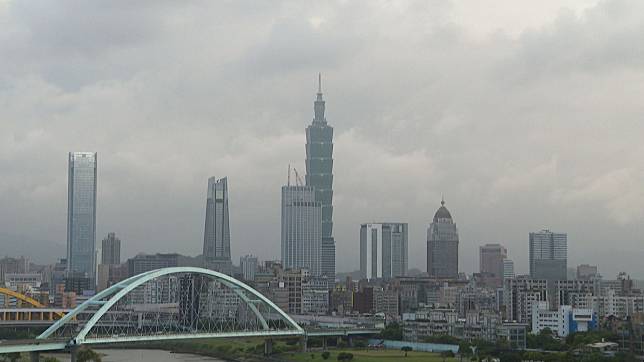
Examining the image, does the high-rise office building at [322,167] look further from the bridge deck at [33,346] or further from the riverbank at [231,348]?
the bridge deck at [33,346]

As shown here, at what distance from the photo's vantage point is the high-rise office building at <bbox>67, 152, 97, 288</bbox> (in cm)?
14750

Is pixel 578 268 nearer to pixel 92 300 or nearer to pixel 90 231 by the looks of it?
pixel 90 231

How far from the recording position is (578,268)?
143375 mm

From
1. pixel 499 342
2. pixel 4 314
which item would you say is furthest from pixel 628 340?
pixel 4 314

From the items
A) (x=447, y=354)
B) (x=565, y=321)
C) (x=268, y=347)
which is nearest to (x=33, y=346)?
(x=268, y=347)

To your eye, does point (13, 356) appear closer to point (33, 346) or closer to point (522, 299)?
point (33, 346)

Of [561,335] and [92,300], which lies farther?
[561,335]

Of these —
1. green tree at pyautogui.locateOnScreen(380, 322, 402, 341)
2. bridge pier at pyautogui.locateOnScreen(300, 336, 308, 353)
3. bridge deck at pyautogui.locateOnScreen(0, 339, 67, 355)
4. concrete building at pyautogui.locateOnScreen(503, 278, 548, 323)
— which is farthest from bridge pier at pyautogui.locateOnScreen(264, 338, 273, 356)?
concrete building at pyautogui.locateOnScreen(503, 278, 548, 323)

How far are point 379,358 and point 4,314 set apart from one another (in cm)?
2657

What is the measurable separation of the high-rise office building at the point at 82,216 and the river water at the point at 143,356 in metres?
91.9

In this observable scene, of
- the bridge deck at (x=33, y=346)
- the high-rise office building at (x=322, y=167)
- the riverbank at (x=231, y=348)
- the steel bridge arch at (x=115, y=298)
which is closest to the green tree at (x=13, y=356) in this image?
the steel bridge arch at (x=115, y=298)

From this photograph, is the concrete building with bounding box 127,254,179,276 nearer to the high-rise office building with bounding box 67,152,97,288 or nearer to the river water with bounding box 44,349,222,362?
the high-rise office building with bounding box 67,152,97,288

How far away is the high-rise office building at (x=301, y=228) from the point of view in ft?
528

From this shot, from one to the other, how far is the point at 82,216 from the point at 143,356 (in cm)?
10244
